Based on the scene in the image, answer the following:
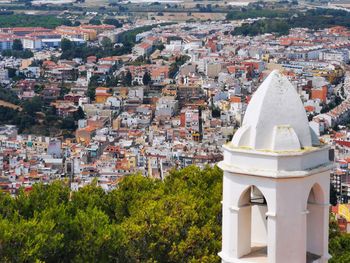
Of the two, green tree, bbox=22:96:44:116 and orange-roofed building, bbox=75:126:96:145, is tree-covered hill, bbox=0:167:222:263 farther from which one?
green tree, bbox=22:96:44:116

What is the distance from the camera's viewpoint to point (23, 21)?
10088 cm

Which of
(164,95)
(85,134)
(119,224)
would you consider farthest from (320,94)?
(119,224)

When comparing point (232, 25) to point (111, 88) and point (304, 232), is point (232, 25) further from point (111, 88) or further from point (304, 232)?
point (304, 232)

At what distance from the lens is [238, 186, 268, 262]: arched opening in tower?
461 cm

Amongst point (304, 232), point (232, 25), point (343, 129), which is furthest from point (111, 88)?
point (304, 232)

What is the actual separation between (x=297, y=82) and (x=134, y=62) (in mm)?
18873

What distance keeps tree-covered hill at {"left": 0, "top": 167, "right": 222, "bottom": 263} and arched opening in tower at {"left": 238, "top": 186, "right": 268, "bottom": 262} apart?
405 cm

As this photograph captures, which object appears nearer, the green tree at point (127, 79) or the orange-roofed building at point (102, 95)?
the orange-roofed building at point (102, 95)

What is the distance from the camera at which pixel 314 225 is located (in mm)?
4777

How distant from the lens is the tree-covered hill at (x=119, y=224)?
8.90m

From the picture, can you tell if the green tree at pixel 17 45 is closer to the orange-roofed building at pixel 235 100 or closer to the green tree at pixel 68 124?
the green tree at pixel 68 124

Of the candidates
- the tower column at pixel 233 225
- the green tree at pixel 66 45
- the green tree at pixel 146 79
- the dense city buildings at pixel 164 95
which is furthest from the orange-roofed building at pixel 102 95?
the tower column at pixel 233 225

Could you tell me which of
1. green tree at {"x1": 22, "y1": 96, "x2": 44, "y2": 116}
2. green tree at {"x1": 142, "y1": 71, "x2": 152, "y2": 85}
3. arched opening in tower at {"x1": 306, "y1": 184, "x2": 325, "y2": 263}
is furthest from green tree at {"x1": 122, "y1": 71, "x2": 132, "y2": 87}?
arched opening in tower at {"x1": 306, "y1": 184, "x2": 325, "y2": 263}

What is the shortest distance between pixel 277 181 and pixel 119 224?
653 centimetres
